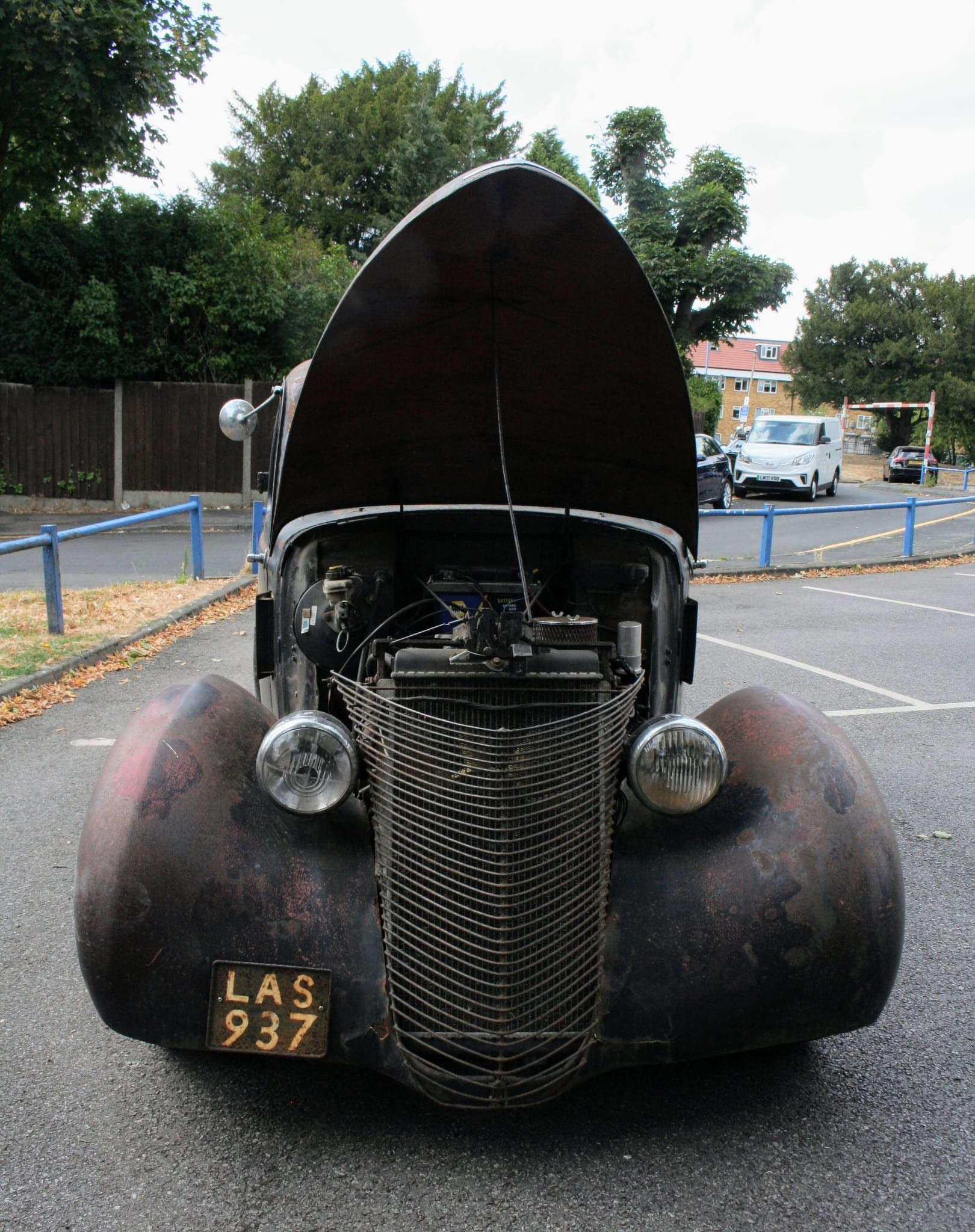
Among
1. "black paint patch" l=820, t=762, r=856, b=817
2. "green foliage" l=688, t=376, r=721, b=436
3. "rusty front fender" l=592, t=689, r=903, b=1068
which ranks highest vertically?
"green foliage" l=688, t=376, r=721, b=436

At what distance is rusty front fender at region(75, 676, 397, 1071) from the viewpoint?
2523 millimetres

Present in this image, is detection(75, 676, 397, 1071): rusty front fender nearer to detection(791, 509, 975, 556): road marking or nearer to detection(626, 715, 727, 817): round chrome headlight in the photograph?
detection(626, 715, 727, 817): round chrome headlight

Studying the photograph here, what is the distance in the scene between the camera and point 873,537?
18812mm

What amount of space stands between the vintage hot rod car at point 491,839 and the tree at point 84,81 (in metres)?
15.8

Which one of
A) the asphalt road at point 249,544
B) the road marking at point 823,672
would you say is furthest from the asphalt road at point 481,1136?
the asphalt road at point 249,544

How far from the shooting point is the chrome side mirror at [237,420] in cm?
461

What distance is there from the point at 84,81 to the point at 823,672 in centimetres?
1488

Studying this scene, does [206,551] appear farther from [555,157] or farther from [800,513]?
[555,157]

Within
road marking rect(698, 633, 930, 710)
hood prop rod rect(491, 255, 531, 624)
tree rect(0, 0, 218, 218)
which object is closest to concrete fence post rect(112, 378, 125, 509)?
tree rect(0, 0, 218, 218)

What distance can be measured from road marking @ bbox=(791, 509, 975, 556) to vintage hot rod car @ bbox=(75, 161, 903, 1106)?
44.2 ft

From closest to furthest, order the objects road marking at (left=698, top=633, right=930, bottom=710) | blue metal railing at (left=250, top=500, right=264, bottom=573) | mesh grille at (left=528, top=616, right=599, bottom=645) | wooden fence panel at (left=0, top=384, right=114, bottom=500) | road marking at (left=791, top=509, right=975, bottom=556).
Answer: mesh grille at (left=528, top=616, right=599, bottom=645)
road marking at (left=698, top=633, right=930, bottom=710)
blue metal railing at (left=250, top=500, right=264, bottom=573)
road marking at (left=791, top=509, right=975, bottom=556)
wooden fence panel at (left=0, top=384, right=114, bottom=500)

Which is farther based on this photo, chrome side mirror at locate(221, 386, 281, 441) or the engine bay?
chrome side mirror at locate(221, 386, 281, 441)

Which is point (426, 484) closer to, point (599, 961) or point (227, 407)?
point (227, 407)

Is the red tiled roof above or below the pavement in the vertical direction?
above
